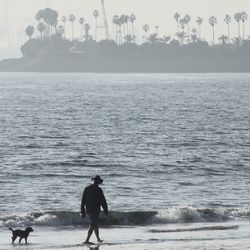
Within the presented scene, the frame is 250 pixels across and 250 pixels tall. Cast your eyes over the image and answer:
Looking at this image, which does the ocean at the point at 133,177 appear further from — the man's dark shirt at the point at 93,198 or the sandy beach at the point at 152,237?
the man's dark shirt at the point at 93,198

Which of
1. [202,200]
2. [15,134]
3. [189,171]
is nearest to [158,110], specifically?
[15,134]

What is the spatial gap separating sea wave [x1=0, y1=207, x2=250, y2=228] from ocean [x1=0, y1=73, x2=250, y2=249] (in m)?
0.04

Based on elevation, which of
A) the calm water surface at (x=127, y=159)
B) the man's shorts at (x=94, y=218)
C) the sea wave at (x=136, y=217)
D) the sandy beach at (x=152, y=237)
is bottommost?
the calm water surface at (x=127, y=159)

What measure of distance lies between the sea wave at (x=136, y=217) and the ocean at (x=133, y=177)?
36mm

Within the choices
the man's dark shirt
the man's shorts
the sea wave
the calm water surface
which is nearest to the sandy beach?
the man's shorts

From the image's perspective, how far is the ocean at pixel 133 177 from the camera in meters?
31.7

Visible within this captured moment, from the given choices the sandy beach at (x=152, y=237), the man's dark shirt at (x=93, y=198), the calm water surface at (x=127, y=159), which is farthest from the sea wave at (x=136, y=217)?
the man's dark shirt at (x=93, y=198)

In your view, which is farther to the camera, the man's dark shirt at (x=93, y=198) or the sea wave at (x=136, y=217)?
the sea wave at (x=136, y=217)

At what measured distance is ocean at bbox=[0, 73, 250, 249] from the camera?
31.7m

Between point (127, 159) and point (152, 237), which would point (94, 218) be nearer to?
point (152, 237)

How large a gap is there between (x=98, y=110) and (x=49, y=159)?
72071mm

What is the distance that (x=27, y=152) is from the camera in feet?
227

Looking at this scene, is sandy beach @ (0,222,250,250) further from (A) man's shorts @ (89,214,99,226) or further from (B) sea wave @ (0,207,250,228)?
(B) sea wave @ (0,207,250,228)

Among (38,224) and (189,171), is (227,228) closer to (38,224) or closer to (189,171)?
(38,224)
